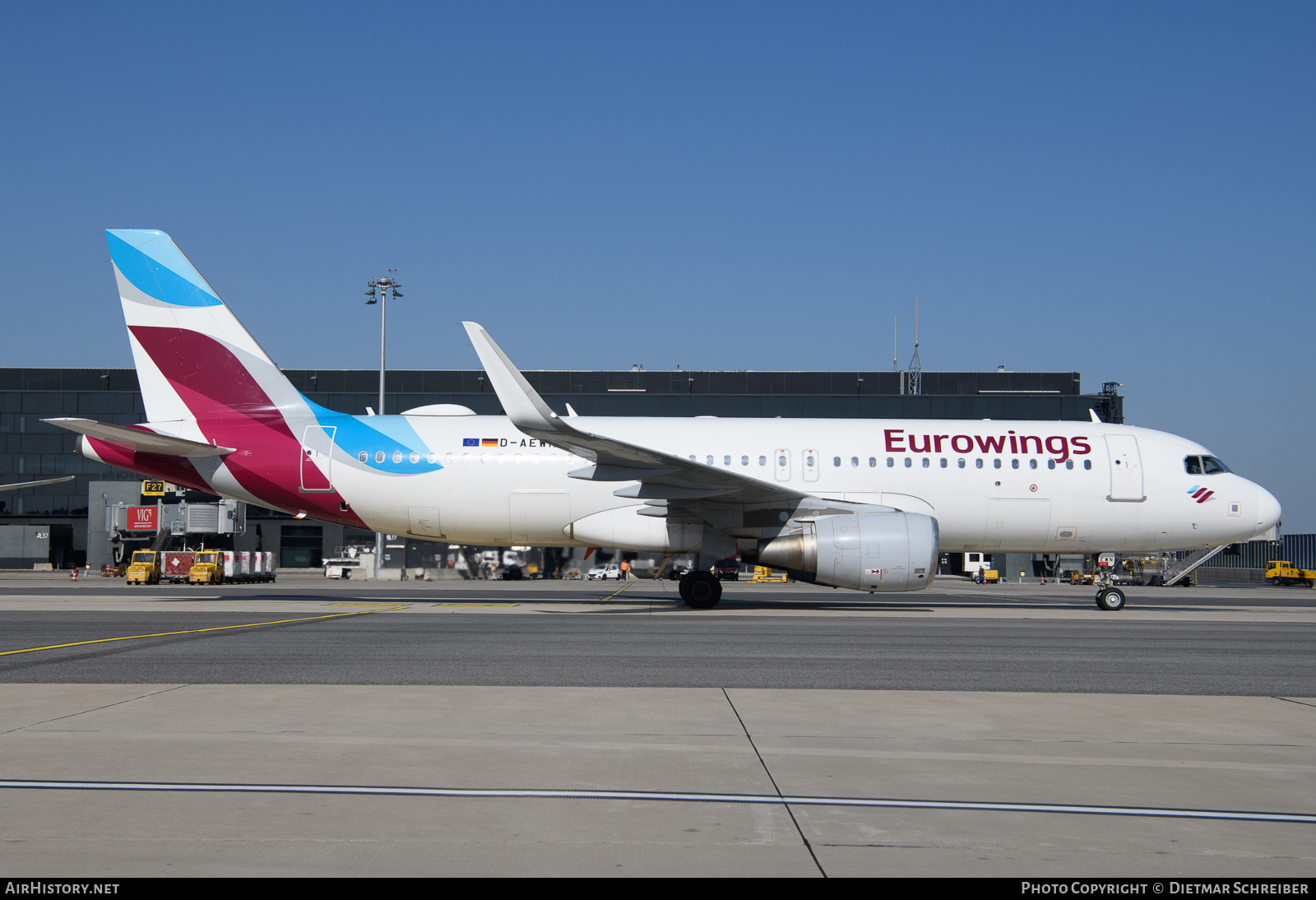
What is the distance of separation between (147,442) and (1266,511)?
78.4 feet

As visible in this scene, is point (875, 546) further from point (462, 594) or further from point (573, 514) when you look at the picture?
point (462, 594)

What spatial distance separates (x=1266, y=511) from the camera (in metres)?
21.6

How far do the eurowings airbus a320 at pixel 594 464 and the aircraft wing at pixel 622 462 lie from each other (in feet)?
1.64

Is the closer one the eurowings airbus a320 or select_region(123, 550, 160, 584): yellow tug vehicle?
the eurowings airbus a320

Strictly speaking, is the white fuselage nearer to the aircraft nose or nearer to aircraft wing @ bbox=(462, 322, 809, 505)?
the aircraft nose

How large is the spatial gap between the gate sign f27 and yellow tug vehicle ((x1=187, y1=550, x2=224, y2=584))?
6.17m

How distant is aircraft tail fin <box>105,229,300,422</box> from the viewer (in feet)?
68.0

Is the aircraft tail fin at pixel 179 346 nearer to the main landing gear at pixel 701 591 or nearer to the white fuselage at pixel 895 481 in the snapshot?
the white fuselage at pixel 895 481

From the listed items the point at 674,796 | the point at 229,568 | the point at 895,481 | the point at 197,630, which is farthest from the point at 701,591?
the point at 229,568

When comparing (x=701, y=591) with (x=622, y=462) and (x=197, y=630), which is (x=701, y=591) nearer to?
(x=622, y=462)

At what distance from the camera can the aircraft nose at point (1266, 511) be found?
21.5 m

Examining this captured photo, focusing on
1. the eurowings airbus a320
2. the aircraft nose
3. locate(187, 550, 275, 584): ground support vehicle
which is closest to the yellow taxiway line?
the eurowings airbus a320

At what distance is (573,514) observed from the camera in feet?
67.1

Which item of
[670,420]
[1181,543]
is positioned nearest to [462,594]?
[670,420]
